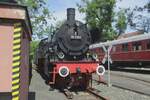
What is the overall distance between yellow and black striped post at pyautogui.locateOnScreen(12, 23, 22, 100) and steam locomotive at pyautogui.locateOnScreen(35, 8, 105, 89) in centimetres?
806

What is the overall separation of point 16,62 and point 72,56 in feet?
30.3

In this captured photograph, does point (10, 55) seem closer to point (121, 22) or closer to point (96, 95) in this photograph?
point (96, 95)

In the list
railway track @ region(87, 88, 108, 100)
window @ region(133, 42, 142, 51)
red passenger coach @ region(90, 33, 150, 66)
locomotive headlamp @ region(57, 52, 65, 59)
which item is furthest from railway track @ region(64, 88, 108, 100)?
window @ region(133, 42, 142, 51)

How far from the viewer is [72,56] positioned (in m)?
19.1

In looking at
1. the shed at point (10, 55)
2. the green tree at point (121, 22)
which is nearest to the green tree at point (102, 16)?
the green tree at point (121, 22)

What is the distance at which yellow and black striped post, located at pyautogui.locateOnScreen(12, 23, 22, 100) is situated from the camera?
986 cm

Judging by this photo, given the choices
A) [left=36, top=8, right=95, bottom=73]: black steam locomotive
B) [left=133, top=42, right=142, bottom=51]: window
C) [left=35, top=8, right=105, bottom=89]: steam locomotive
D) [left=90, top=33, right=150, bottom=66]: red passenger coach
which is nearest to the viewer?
[left=35, top=8, right=105, bottom=89]: steam locomotive

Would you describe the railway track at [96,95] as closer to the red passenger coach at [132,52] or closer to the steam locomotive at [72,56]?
the steam locomotive at [72,56]

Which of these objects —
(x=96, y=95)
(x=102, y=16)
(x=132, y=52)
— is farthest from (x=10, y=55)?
(x=102, y=16)

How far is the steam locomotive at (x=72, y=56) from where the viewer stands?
60.4ft

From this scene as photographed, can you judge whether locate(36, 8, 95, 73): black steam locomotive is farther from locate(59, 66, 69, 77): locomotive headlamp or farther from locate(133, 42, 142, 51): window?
locate(133, 42, 142, 51): window

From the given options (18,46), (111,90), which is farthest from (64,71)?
(18,46)

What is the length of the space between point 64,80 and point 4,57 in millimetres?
9356

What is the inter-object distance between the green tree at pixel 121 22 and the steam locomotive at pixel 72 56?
4828 cm
